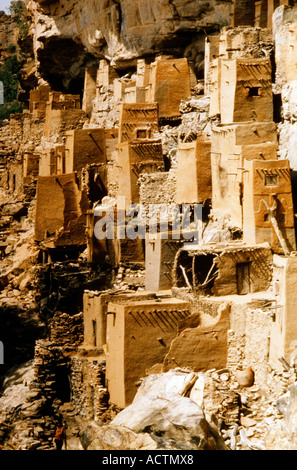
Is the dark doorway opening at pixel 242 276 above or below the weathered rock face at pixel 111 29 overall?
below

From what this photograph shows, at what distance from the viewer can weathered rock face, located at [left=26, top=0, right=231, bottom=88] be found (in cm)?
4716

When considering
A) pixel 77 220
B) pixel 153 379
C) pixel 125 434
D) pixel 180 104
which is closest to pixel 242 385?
pixel 153 379

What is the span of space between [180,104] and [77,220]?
6.62m

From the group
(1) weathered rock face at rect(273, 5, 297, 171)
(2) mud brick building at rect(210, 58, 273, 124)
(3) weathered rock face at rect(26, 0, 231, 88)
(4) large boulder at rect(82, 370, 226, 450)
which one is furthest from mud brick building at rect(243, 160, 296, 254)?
(3) weathered rock face at rect(26, 0, 231, 88)

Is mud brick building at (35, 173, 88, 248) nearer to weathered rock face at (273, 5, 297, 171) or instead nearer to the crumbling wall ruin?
the crumbling wall ruin

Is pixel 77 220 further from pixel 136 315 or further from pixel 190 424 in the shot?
pixel 190 424

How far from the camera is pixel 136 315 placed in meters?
27.2

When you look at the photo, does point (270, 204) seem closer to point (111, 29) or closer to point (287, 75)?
point (287, 75)

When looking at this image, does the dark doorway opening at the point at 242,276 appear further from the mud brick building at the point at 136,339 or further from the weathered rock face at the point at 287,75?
the weathered rock face at the point at 287,75

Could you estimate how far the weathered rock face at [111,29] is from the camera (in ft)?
155

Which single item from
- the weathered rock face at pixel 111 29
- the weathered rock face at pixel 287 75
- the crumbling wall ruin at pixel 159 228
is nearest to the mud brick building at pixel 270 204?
the crumbling wall ruin at pixel 159 228

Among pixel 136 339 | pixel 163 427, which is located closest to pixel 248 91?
pixel 136 339

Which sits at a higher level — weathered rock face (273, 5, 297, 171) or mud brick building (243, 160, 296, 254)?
weathered rock face (273, 5, 297, 171)

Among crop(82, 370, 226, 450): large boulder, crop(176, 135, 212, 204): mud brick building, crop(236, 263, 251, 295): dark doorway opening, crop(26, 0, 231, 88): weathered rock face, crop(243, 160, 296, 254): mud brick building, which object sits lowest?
crop(82, 370, 226, 450): large boulder
